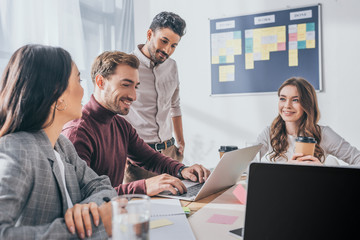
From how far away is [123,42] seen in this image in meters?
3.21

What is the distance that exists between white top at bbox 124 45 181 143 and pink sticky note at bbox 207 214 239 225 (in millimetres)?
1418

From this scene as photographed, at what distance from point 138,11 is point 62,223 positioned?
9.87ft

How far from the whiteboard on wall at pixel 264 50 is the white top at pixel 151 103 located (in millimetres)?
761

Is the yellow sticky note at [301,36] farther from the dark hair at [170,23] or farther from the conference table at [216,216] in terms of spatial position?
the conference table at [216,216]

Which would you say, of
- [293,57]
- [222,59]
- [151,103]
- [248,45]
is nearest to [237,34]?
[248,45]

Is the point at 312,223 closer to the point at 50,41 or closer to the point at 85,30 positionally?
the point at 50,41

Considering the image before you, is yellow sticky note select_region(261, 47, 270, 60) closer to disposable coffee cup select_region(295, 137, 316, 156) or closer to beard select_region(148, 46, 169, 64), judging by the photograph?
beard select_region(148, 46, 169, 64)

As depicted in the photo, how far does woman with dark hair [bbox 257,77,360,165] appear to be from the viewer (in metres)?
1.92

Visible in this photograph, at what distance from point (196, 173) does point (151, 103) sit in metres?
1.04

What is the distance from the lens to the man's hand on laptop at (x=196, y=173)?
57.6 inches

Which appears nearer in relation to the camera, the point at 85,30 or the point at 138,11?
the point at 85,30

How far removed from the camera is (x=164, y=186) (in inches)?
48.9

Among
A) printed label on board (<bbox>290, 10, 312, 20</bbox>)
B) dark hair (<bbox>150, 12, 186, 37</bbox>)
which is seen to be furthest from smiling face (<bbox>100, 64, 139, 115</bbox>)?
printed label on board (<bbox>290, 10, 312, 20</bbox>)

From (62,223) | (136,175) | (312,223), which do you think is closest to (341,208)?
(312,223)
